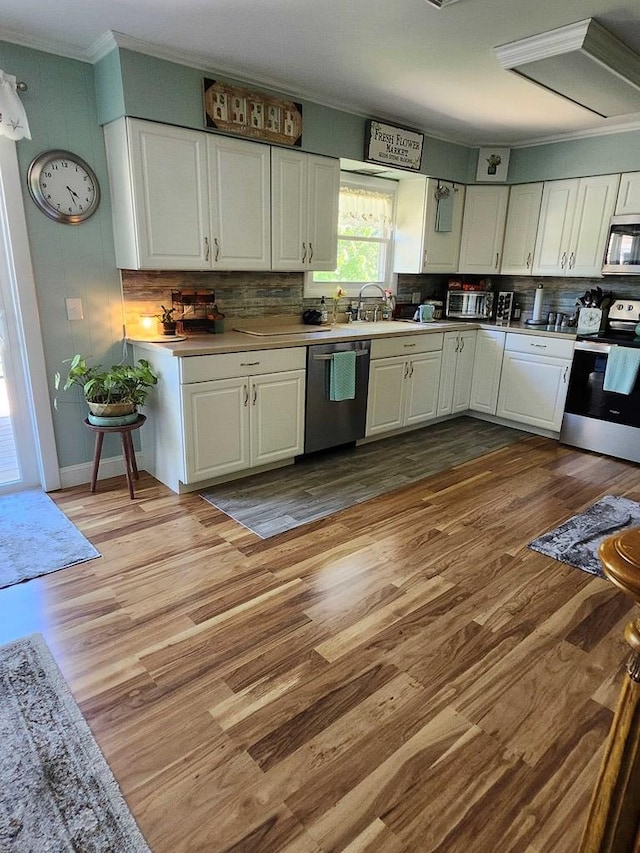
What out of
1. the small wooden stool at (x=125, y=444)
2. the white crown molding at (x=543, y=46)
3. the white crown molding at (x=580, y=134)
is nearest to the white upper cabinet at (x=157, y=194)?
the small wooden stool at (x=125, y=444)

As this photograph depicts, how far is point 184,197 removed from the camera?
10.0ft

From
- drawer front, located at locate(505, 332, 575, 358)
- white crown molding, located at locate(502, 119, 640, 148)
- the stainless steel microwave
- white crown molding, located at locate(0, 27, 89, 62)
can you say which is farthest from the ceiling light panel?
white crown molding, located at locate(0, 27, 89, 62)

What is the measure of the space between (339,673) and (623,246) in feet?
12.7

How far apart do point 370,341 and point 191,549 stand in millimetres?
2040

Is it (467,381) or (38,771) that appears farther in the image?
(467,381)

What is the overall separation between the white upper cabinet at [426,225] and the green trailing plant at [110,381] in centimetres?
271

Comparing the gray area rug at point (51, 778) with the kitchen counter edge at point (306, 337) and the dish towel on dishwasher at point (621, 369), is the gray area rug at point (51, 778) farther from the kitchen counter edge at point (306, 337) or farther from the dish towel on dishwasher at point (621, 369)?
the dish towel on dishwasher at point (621, 369)

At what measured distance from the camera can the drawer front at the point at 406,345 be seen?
13.1ft

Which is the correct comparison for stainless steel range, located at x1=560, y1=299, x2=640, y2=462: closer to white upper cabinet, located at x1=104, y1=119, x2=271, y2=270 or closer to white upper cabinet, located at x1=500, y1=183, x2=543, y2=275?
white upper cabinet, located at x1=500, y1=183, x2=543, y2=275

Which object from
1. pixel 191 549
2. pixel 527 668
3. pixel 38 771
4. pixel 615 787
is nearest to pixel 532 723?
pixel 527 668

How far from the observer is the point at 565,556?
106 inches

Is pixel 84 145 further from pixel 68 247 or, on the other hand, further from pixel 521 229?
pixel 521 229

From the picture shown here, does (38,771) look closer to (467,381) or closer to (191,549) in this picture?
(191,549)

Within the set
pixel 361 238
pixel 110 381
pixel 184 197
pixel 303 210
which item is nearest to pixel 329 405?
pixel 303 210
